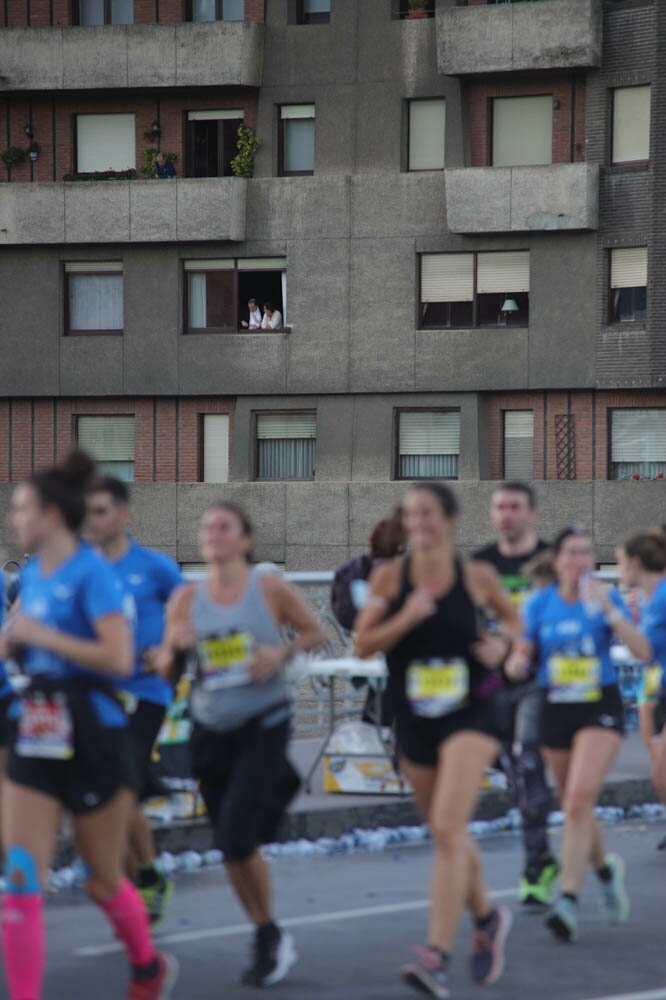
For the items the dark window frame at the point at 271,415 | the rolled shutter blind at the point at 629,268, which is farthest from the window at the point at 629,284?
the dark window frame at the point at 271,415

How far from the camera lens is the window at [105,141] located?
39.9m

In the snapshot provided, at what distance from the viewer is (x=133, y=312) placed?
131 ft

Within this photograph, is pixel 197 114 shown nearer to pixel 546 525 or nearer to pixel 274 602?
pixel 546 525

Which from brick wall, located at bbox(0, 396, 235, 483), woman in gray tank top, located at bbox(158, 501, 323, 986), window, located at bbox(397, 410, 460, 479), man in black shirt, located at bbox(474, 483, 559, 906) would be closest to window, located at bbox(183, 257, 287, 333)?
brick wall, located at bbox(0, 396, 235, 483)

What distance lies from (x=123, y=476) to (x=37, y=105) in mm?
7792

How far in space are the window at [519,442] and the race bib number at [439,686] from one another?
31337 mm

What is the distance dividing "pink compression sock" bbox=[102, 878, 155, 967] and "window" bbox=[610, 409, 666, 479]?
3236cm

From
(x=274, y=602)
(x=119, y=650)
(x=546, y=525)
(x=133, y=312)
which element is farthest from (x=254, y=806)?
(x=133, y=312)

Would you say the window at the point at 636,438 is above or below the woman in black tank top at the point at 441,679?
above

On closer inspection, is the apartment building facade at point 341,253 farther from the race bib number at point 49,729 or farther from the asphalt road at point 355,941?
the race bib number at point 49,729

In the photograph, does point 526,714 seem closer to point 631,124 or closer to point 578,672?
point 578,672

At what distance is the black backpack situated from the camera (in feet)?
39.1

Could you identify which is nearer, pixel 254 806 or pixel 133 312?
pixel 254 806

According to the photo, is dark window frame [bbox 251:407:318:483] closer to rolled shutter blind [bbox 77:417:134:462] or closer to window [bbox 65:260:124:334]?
rolled shutter blind [bbox 77:417:134:462]
